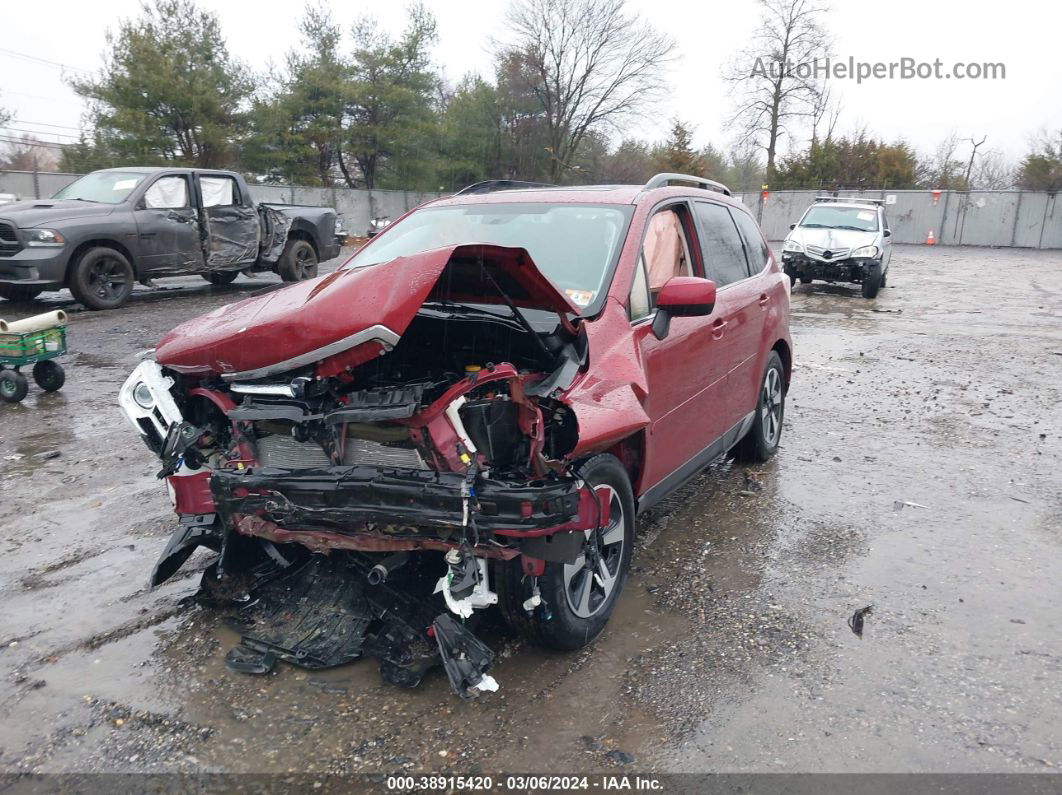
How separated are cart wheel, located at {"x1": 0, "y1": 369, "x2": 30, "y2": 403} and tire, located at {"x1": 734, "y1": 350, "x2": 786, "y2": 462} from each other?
5928 mm

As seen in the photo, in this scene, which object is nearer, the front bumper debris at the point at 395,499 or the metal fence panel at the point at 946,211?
the front bumper debris at the point at 395,499

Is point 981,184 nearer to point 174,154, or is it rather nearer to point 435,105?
point 435,105

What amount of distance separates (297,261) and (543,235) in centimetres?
1144

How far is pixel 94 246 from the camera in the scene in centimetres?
1105

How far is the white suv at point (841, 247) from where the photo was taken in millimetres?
15094

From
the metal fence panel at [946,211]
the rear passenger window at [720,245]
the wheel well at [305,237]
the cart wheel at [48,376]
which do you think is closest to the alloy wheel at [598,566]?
the rear passenger window at [720,245]

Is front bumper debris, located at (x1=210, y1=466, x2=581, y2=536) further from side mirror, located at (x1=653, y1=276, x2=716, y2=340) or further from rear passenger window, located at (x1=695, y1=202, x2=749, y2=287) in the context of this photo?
rear passenger window, located at (x1=695, y1=202, x2=749, y2=287)

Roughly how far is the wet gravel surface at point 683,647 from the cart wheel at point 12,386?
567 mm

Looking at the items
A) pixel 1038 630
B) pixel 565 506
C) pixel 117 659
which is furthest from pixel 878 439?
pixel 117 659

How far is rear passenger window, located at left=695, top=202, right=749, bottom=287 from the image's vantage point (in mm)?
4609

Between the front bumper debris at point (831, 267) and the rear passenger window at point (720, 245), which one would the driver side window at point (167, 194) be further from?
the front bumper debris at point (831, 267)

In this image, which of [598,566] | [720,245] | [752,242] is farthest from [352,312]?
[752,242]

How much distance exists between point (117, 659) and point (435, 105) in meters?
41.7

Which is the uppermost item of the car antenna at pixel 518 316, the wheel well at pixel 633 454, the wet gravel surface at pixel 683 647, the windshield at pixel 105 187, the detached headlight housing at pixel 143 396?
the windshield at pixel 105 187
